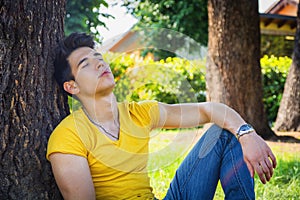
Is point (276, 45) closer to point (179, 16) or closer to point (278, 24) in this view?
point (278, 24)

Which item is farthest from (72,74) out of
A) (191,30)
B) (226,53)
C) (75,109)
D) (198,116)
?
(191,30)

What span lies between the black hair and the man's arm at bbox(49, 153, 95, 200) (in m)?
0.40

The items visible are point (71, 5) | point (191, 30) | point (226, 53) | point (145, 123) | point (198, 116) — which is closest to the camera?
point (145, 123)

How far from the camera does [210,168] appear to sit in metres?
2.26

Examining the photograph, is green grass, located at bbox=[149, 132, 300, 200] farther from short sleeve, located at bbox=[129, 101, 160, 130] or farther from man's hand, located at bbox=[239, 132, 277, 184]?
man's hand, located at bbox=[239, 132, 277, 184]

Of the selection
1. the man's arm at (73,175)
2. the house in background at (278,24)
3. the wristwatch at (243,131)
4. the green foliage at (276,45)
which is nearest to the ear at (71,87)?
the man's arm at (73,175)

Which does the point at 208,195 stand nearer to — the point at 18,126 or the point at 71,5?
the point at 18,126

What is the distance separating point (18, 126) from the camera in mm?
2020

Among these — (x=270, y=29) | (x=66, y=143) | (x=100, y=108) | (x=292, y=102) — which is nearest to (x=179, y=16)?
(x=270, y=29)

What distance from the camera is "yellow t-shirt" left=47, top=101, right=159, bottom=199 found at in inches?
75.3

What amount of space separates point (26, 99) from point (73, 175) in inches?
17.1

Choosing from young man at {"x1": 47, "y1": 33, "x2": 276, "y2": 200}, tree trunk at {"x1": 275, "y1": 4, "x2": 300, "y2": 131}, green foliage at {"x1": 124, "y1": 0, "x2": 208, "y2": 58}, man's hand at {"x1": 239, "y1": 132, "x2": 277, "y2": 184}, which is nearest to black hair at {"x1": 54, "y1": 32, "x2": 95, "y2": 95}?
young man at {"x1": 47, "y1": 33, "x2": 276, "y2": 200}

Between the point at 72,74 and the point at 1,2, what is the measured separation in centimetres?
43

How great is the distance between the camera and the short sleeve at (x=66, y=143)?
1.86 m
